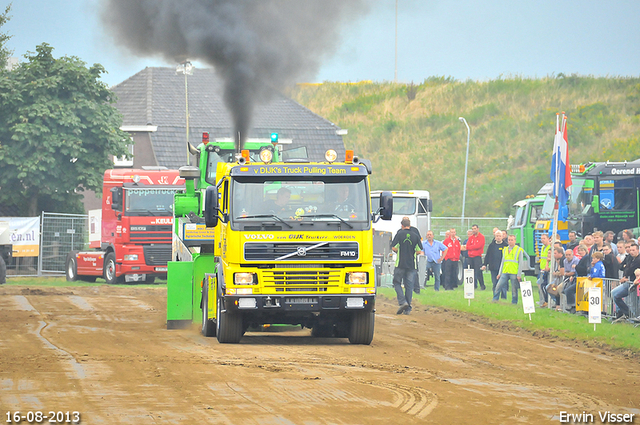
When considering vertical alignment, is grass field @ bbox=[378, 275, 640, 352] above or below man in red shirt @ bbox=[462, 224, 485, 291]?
below

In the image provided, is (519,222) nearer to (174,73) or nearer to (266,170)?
(266,170)

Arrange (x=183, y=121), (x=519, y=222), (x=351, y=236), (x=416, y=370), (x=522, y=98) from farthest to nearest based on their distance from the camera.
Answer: (x=522, y=98), (x=183, y=121), (x=519, y=222), (x=351, y=236), (x=416, y=370)

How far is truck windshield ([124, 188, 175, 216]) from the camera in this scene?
92.0ft

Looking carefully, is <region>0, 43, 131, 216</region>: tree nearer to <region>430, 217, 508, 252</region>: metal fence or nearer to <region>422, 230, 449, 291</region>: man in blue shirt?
<region>430, 217, 508, 252</region>: metal fence

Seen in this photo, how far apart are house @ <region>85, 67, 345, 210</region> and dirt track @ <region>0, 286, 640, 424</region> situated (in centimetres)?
3336

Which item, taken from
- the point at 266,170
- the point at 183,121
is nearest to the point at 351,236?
the point at 266,170

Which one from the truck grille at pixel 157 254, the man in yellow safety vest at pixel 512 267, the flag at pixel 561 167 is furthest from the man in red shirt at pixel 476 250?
the truck grille at pixel 157 254

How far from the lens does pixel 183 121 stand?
168 feet

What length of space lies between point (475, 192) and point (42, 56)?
2805 cm

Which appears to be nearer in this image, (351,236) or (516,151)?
(351,236)

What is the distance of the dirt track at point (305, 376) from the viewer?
804 centimetres

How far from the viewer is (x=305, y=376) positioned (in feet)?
33.1

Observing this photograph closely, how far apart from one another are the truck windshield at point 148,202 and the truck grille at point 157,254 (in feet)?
3.92

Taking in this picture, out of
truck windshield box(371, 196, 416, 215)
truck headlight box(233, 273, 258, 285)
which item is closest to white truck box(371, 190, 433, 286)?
truck windshield box(371, 196, 416, 215)
